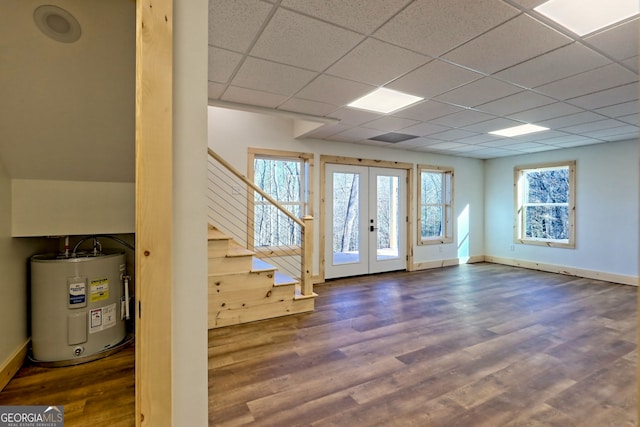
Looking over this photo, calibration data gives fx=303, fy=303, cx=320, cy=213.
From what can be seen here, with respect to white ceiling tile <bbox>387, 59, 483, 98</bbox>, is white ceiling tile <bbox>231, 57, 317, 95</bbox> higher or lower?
higher

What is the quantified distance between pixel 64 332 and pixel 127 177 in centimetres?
134

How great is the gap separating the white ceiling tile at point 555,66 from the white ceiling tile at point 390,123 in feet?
4.78

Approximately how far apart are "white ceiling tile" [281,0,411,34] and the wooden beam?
1046mm

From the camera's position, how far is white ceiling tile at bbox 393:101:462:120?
3.61 meters

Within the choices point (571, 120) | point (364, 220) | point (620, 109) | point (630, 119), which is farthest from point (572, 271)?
point (364, 220)

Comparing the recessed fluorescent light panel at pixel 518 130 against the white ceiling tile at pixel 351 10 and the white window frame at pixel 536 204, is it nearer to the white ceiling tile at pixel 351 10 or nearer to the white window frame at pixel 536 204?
the white window frame at pixel 536 204

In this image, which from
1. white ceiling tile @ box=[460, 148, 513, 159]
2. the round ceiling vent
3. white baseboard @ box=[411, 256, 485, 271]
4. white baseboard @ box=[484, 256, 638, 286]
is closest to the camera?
the round ceiling vent

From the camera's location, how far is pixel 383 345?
284 cm

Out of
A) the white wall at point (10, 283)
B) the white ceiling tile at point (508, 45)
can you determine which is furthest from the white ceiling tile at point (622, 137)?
the white wall at point (10, 283)

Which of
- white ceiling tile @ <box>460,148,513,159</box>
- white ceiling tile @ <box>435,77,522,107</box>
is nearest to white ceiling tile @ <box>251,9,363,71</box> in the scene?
white ceiling tile @ <box>435,77,522,107</box>

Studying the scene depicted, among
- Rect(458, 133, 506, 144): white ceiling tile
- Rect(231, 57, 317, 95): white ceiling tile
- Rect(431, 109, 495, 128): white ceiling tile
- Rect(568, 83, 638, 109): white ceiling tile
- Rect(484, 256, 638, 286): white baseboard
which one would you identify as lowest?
Rect(484, 256, 638, 286): white baseboard

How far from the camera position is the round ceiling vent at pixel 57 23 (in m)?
1.56

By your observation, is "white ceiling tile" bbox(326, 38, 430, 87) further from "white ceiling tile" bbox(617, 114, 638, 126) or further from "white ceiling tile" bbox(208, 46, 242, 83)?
"white ceiling tile" bbox(617, 114, 638, 126)

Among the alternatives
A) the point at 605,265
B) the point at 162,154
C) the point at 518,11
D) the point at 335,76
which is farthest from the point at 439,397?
the point at 605,265
